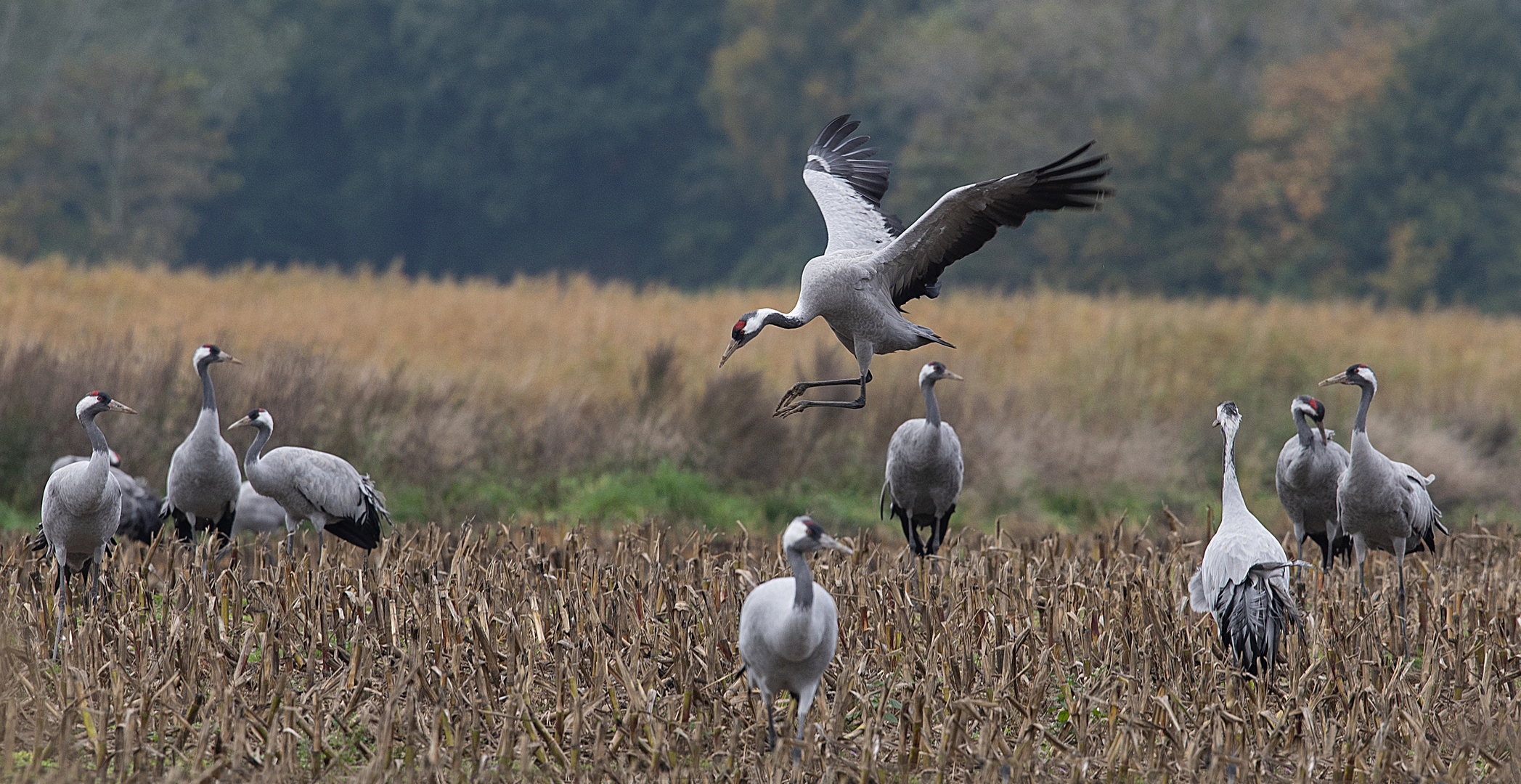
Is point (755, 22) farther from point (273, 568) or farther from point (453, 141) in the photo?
point (273, 568)

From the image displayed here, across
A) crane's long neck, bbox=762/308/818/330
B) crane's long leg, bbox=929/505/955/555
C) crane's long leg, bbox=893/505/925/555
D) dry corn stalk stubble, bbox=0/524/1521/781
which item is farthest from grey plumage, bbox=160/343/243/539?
crane's long leg, bbox=929/505/955/555

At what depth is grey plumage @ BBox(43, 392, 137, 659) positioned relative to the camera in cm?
571

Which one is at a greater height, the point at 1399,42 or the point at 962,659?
the point at 1399,42

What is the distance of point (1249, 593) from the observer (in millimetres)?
4715

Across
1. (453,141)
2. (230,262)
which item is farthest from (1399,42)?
(230,262)

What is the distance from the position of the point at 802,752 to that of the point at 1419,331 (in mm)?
15745

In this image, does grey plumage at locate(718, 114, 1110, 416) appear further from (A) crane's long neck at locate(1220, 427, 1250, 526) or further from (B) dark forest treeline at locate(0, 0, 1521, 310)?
(B) dark forest treeline at locate(0, 0, 1521, 310)

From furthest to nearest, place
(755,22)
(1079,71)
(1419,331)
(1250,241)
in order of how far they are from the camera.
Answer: (755,22) < (1079,71) < (1250,241) < (1419,331)

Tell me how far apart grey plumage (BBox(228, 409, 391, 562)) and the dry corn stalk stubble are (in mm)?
722

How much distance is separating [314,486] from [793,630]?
3.73 metres

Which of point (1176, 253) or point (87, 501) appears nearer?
point (87, 501)

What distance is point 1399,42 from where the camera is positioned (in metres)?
29.7

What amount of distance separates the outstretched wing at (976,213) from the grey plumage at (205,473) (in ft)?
11.0

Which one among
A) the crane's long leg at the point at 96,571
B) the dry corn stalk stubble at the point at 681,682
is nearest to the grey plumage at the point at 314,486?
the dry corn stalk stubble at the point at 681,682
